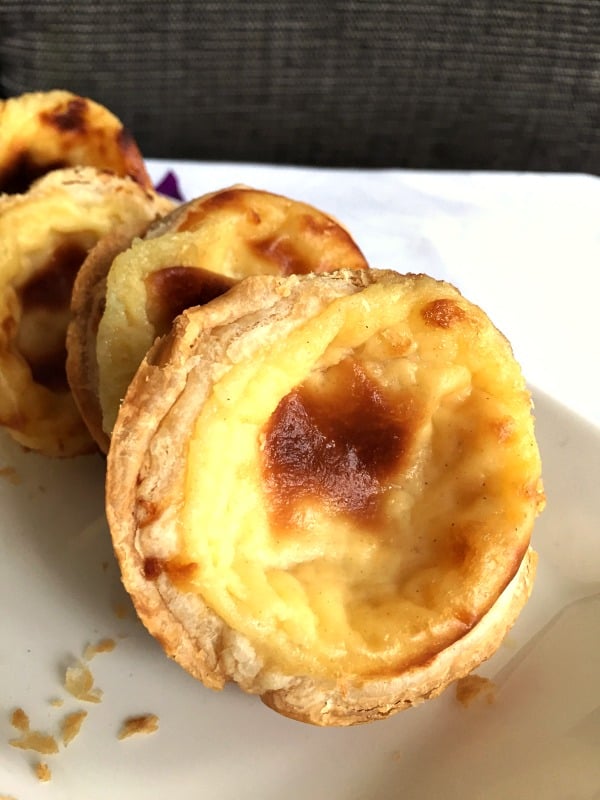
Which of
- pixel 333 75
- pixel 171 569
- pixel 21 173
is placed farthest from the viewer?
pixel 333 75

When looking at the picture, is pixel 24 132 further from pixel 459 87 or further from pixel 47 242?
pixel 459 87

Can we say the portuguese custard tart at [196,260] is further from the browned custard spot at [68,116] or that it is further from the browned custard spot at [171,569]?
the browned custard spot at [68,116]

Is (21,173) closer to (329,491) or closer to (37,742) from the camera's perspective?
(329,491)

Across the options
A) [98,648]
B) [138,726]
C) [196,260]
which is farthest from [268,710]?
[196,260]

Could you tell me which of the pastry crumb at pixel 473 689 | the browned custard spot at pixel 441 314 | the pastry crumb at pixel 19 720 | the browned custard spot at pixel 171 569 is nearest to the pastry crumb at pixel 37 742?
the pastry crumb at pixel 19 720

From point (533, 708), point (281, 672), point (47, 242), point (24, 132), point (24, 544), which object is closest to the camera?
point (281, 672)

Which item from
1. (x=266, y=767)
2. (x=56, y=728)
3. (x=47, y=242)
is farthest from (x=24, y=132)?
(x=266, y=767)
